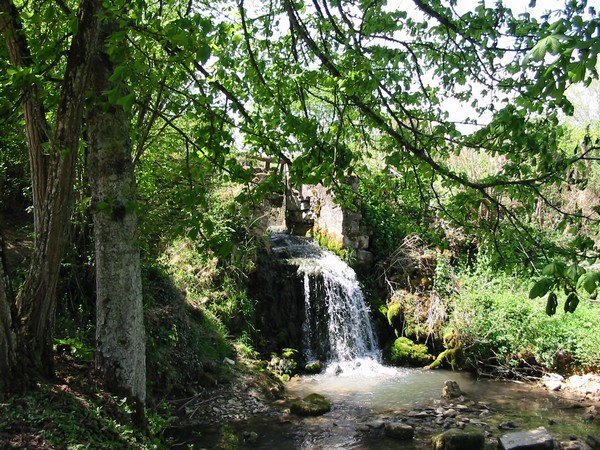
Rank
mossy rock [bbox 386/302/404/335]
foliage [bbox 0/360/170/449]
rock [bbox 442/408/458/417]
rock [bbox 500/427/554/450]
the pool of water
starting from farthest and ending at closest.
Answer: mossy rock [bbox 386/302/404/335] < rock [bbox 442/408/458/417] < the pool of water < rock [bbox 500/427/554/450] < foliage [bbox 0/360/170/449]

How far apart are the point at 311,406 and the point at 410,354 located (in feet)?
14.1

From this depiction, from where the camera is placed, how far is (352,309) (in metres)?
12.4

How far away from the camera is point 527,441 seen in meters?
6.85

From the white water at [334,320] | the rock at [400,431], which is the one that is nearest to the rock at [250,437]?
the rock at [400,431]

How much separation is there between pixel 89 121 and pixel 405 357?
9718 mm

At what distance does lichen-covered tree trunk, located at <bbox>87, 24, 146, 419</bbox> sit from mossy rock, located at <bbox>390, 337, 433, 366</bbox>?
28.1 ft

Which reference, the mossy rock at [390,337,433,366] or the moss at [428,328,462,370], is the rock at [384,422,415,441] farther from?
the mossy rock at [390,337,433,366]

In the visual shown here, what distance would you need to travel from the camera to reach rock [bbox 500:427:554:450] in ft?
22.2

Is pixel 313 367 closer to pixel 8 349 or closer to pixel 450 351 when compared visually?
pixel 450 351

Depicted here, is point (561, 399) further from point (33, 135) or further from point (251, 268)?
point (33, 135)

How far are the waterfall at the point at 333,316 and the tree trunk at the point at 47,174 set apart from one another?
8303mm

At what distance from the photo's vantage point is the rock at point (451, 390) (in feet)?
30.6

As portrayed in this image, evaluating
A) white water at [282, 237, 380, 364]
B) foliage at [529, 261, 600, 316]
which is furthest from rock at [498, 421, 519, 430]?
foliage at [529, 261, 600, 316]

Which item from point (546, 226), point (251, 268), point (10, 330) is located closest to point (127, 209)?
point (10, 330)
